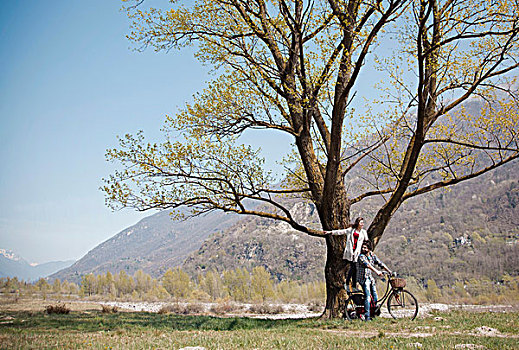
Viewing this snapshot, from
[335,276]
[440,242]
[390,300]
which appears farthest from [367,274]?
[440,242]

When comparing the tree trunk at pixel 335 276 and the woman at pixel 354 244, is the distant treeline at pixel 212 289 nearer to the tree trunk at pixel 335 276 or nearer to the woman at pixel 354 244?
the tree trunk at pixel 335 276

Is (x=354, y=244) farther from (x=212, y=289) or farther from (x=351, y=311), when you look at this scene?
(x=212, y=289)

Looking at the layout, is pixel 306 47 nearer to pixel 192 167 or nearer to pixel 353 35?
pixel 353 35

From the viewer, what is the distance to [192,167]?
444 inches

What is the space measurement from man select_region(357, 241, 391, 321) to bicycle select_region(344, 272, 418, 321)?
8.9 inches

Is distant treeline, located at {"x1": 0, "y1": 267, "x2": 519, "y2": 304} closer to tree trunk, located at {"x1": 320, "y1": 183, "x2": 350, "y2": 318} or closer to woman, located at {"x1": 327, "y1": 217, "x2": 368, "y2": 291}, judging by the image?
tree trunk, located at {"x1": 320, "y1": 183, "x2": 350, "y2": 318}

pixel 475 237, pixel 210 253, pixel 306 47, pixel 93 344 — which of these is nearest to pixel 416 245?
pixel 475 237

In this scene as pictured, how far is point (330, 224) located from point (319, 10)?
6.07m

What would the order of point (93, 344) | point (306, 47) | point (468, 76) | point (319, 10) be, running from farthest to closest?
point (306, 47), point (468, 76), point (319, 10), point (93, 344)

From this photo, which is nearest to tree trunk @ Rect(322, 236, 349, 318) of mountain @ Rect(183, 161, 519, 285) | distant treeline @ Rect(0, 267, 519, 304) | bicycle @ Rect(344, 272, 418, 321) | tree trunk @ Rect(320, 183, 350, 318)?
tree trunk @ Rect(320, 183, 350, 318)

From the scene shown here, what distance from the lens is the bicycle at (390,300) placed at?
877 cm

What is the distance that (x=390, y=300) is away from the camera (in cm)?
884

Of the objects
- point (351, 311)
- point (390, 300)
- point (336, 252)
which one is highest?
point (336, 252)

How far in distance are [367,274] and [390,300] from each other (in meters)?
0.78
